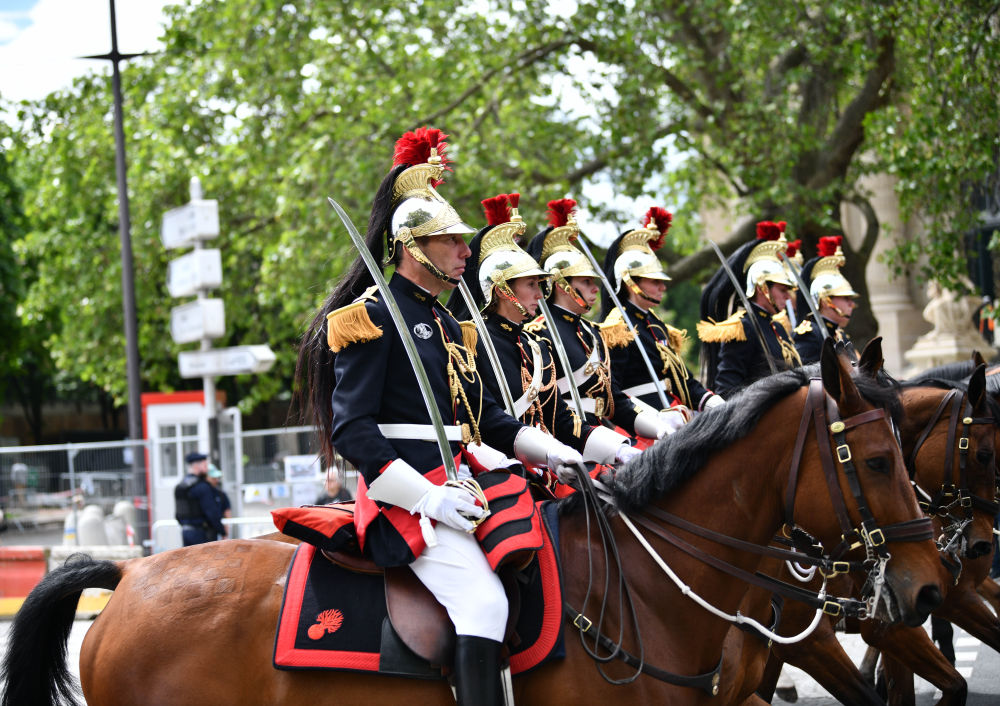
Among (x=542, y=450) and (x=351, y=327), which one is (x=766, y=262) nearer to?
(x=542, y=450)

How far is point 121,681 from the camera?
4.11 m

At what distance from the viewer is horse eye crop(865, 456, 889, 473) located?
12.6 feet

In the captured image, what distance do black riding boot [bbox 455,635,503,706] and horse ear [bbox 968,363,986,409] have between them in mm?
3676

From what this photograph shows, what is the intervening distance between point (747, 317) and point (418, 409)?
192 inches

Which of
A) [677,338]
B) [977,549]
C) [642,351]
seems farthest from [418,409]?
[677,338]

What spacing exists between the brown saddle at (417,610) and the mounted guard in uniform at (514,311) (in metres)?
1.73

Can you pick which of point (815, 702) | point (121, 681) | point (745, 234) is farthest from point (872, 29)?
point (121, 681)

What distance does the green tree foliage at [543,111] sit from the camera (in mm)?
15617

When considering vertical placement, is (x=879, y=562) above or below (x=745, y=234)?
below

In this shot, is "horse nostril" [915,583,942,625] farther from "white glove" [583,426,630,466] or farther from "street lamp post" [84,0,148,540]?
"street lamp post" [84,0,148,540]

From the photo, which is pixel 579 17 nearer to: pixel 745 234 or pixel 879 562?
pixel 745 234

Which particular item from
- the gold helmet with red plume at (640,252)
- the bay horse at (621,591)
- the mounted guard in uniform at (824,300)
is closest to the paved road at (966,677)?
the mounted guard in uniform at (824,300)

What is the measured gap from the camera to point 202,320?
47.5 ft

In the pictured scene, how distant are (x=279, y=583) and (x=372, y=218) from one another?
1399 mm
